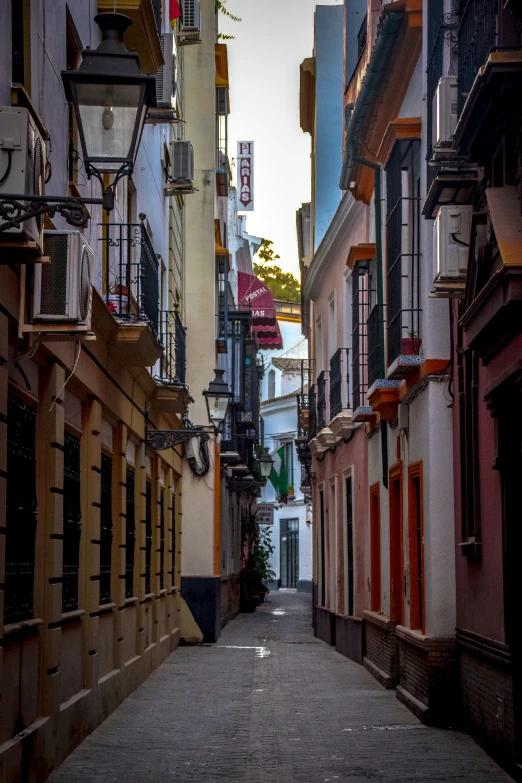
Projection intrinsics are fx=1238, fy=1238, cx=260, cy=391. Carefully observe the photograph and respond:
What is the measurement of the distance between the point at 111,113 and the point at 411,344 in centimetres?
646

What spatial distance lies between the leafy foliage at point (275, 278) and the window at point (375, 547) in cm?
4039

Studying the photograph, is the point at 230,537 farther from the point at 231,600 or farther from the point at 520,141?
the point at 520,141

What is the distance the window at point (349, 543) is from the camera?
20938 millimetres

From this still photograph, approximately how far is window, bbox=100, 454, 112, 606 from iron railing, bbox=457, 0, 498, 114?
580cm

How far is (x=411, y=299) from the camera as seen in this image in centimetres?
1298

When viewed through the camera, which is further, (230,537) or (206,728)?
(230,537)

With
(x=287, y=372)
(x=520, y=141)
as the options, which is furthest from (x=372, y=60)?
(x=287, y=372)

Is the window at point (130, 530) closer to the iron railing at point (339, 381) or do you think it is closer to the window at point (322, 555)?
the iron railing at point (339, 381)

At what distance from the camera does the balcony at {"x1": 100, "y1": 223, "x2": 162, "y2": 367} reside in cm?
1266

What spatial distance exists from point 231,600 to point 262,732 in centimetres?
2134

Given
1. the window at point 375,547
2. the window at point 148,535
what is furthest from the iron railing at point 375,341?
the window at point 148,535

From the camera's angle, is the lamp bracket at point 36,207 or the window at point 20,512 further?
the window at point 20,512

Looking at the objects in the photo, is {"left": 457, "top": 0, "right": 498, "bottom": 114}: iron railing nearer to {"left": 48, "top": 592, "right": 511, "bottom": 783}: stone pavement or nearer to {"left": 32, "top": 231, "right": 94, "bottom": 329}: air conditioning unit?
{"left": 32, "top": 231, "right": 94, "bottom": 329}: air conditioning unit

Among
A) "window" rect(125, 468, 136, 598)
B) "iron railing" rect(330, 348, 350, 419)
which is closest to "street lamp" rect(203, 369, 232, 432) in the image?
"iron railing" rect(330, 348, 350, 419)
